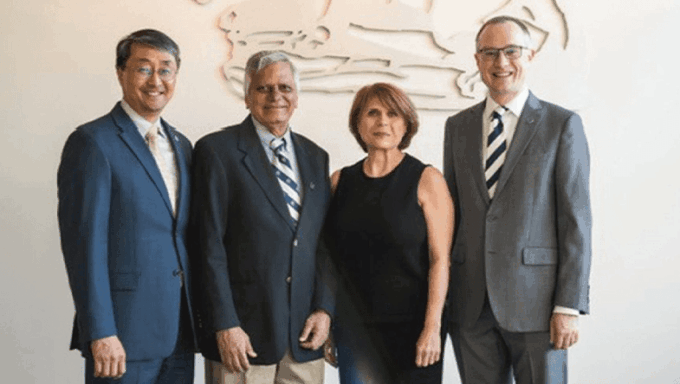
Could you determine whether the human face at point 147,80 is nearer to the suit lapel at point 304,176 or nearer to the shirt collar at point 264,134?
the shirt collar at point 264,134

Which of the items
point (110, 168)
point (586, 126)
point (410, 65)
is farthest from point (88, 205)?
point (586, 126)

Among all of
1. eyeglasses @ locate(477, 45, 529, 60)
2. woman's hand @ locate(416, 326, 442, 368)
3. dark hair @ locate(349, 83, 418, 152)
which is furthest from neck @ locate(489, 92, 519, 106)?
woman's hand @ locate(416, 326, 442, 368)

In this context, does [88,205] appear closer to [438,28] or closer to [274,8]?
[274,8]

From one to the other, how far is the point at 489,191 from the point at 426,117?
1.49m

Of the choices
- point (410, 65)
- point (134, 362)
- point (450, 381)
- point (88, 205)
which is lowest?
point (450, 381)

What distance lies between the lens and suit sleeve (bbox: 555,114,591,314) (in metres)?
2.47

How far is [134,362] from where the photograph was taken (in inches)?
92.0

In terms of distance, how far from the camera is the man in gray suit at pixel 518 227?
2502 millimetres

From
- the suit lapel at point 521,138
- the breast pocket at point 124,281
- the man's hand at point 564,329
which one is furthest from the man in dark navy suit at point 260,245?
the man's hand at point 564,329

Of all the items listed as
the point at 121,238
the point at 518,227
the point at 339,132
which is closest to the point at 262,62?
the point at 121,238

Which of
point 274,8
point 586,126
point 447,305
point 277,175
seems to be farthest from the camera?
point 586,126

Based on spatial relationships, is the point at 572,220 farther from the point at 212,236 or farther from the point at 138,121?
the point at 138,121

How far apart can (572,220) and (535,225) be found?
117 mm

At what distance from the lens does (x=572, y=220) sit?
2479mm
